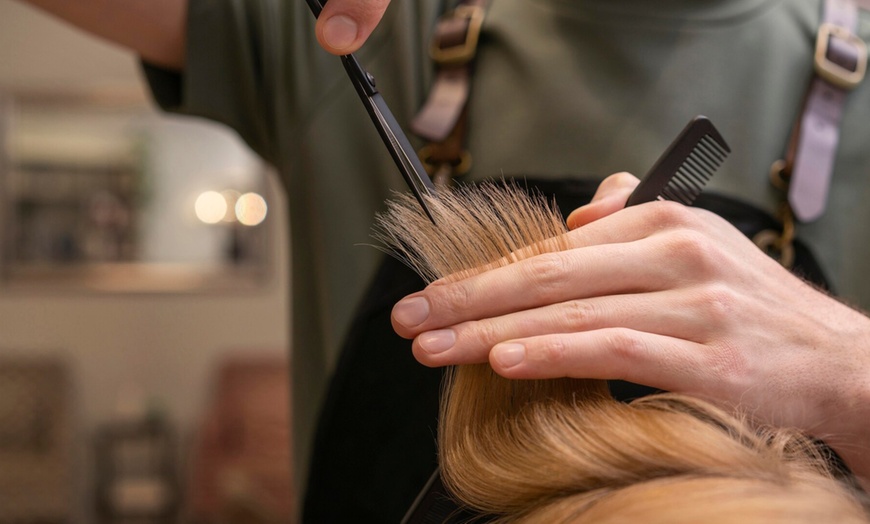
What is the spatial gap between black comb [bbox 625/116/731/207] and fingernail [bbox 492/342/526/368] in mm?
172

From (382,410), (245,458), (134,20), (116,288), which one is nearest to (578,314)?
(382,410)

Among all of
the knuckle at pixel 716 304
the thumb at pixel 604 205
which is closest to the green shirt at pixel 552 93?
the thumb at pixel 604 205

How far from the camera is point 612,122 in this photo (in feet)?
2.85

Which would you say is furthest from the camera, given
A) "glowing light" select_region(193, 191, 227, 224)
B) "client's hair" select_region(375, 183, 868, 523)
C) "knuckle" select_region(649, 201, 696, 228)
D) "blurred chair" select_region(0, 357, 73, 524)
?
"glowing light" select_region(193, 191, 227, 224)

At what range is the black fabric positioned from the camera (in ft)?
2.50

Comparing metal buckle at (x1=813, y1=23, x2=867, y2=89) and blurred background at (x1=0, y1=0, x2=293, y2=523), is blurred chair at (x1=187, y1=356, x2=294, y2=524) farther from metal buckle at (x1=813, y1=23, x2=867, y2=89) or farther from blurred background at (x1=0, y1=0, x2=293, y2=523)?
metal buckle at (x1=813, y1=23, x2=867, y2=89)

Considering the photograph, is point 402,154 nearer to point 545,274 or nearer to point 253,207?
point 545,274

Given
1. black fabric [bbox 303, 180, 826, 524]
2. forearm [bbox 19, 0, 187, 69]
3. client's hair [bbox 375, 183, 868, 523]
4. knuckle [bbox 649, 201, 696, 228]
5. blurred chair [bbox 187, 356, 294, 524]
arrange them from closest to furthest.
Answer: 1. client's hair [bbox 375, 183, 868, 523]
2. knuckle [bbox 649, 201, 696, 228]
3. black fabric [bbox 303, 180, 826, 524]
4. forearm [bbox 19, 0, 187, 69]
5. blurred chair [bbox 187, 356, 294, 524]

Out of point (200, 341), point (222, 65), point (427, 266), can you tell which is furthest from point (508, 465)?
point (200, 341)

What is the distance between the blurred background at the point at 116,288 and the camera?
3234mm

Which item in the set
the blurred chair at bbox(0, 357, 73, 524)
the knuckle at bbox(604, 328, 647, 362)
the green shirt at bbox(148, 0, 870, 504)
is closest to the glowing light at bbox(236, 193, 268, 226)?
the blurred chair at bbox(0, 357, 73, 524)

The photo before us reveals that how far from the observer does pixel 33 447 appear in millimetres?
3205

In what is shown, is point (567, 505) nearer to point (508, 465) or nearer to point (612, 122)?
point (508, 465)

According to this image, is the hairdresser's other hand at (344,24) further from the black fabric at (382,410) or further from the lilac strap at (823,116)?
the lilac strap at (823,116)
